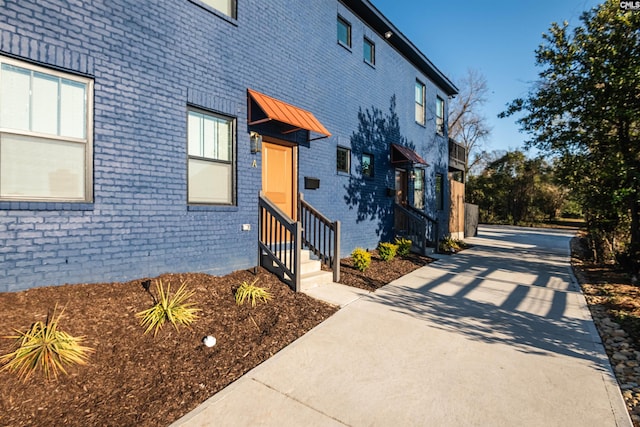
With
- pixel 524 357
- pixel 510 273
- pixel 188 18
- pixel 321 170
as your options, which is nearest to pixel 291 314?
pixel 524 357

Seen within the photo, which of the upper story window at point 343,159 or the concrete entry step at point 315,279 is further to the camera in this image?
the upper story window at point 343,159

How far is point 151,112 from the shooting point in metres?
4.80

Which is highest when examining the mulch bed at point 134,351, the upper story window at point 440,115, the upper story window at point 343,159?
the upper story window at point 440,115

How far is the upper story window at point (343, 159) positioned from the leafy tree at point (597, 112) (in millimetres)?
4710

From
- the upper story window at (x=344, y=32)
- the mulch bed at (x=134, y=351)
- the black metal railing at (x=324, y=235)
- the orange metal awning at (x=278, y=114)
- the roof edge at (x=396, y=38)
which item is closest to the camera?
the mulch bed at (x=134, y=351)

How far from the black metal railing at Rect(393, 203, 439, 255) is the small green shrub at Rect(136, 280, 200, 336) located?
24.5 ft

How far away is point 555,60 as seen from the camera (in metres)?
8.00

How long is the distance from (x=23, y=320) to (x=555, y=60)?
1092 centimetres

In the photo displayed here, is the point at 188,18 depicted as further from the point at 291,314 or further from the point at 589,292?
the point at 589,292

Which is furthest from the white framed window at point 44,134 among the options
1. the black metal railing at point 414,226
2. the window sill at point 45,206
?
the black metal railing at point 414,226

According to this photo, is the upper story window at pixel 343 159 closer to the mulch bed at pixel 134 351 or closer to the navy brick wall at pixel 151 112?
the navy brick wall at pixel 151 112

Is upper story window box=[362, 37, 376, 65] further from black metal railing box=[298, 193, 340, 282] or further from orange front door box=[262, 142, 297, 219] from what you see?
black metal railing box=[298, 193, 340, 282]

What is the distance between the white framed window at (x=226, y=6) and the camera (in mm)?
5783

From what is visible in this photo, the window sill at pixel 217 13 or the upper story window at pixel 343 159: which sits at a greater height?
the window sill at pixel 217 13
